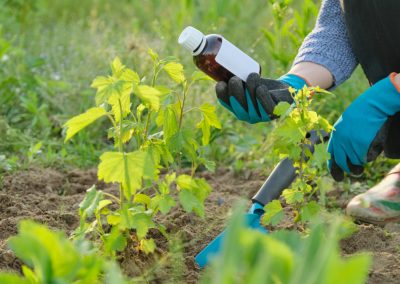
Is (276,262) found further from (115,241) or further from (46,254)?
(115,241)

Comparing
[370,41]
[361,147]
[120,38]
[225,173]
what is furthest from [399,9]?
[120,38]

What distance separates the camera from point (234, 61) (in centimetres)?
212

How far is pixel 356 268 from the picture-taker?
3.38 feet

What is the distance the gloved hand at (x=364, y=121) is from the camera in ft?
6.97

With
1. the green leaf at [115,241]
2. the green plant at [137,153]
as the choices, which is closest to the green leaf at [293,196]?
the green plant at [137,153]

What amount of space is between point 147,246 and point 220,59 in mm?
556

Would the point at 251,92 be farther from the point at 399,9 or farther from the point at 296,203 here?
the point at 399,9

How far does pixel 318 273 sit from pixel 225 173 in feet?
6.28

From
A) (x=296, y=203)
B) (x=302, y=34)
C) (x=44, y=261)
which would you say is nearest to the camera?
(x=44, y=261)

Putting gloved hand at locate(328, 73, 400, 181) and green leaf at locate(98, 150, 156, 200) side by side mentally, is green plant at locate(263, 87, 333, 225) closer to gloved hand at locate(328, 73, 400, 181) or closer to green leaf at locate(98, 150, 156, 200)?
gloved hand at locate(328, 73, 400, 181)

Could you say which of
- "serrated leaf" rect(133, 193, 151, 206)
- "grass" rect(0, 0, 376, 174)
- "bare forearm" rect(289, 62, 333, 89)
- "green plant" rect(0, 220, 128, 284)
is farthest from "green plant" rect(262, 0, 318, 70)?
"green plant" rect(0, 220, 128, 284)

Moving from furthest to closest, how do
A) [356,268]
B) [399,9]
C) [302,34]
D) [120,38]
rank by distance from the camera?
1. [120,38]
2. [302,34]
3. [399,9]
4. [356,268]

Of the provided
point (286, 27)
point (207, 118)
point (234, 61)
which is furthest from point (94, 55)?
point (207, 118)

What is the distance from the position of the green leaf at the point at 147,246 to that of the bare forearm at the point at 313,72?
772 mm
